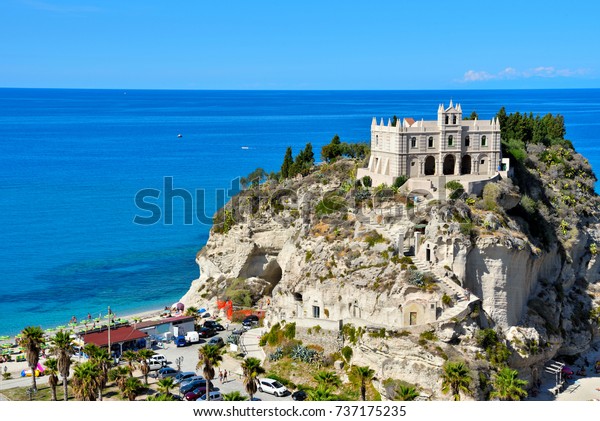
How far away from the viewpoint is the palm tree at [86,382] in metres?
39.5

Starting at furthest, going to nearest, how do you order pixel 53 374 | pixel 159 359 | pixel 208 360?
pixel 159 359, pixel 53 374, pixel 208 360

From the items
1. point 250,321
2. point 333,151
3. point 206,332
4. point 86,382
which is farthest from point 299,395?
point 333,151

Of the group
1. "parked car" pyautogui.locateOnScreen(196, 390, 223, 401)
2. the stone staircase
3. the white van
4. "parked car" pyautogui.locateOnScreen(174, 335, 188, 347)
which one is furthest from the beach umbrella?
the stone staircase

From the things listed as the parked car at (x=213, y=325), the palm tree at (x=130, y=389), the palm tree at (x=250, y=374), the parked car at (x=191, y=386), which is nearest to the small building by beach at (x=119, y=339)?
the parked car at (x=213, y=325)

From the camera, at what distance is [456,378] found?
41438 mm

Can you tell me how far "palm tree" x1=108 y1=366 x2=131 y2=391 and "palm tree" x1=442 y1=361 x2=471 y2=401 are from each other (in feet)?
59.2

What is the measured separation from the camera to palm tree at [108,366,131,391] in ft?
145

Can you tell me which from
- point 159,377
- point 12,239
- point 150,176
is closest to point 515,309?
point 159,377

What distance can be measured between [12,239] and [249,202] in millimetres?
42271

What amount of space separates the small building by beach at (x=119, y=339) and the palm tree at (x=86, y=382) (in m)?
13.3

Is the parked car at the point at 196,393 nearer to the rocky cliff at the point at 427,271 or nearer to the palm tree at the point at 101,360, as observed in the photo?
the palm tree at the point at 101,360

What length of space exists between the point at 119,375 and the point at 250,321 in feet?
62.9

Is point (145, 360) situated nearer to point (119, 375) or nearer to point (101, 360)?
point (119, 375)
